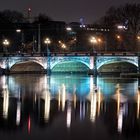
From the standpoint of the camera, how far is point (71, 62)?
10675 centimetres

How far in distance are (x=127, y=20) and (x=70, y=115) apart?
78994 millimetres

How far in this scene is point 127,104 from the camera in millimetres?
45250

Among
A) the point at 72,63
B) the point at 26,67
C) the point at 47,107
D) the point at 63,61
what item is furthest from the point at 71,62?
the point at 47,107

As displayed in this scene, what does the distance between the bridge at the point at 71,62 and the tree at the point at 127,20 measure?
13114mm

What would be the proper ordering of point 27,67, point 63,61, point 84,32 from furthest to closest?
point 84,32 < point 27,67 < point 63,61

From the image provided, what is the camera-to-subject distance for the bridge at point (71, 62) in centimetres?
9656

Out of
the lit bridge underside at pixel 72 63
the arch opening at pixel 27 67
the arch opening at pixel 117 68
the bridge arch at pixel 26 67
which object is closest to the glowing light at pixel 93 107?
the lit bridge underside at pixel 72 63

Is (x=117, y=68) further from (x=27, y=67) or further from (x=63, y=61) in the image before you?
(x=27, y=67)

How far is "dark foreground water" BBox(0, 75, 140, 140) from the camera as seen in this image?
32.7 metres

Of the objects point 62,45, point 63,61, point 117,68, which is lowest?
point 117,68

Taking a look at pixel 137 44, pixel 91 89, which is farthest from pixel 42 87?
pixel 137 44

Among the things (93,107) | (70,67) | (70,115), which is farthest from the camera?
(70,67)

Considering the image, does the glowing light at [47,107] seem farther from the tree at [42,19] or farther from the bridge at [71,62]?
the tree at [42,19]
